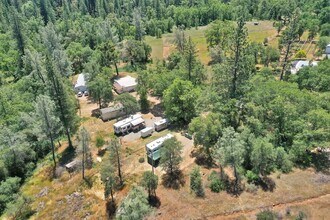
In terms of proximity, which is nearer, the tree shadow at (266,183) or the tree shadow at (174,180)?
the tree shadow at (266,183)

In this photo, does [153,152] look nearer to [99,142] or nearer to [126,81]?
[99,142]

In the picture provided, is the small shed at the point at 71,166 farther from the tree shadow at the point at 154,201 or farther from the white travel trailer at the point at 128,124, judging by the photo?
the tree shadow at the point at 154,201

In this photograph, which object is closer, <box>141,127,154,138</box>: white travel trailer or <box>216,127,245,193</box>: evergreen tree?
<box>216,127,245,193</box>: evergreen tree

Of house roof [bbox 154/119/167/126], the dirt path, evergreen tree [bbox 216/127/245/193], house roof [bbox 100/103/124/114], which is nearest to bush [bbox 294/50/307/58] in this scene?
house roof [bbox 154/119/167/126]

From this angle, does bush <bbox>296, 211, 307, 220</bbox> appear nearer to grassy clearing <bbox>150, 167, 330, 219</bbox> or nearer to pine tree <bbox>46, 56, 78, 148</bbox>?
grassy clearing <bbox>150, 167, 330, 219</bbox>

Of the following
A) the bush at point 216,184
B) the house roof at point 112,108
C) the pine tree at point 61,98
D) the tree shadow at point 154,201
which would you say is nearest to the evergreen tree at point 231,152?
the bush at point 216,184

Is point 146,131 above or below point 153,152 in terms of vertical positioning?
below

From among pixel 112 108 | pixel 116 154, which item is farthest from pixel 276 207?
pixel 112 108
